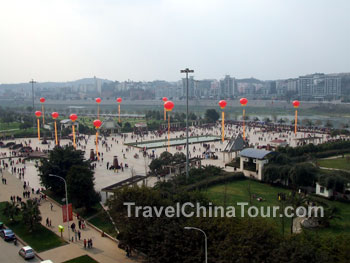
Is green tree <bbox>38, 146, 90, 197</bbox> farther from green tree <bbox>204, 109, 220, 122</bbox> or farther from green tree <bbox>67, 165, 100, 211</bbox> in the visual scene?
green tree <bbox>204, 109, 220, 122</bbox>

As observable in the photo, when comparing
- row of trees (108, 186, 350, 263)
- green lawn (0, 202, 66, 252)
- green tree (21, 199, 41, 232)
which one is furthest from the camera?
green tree (21, 199, 41, 232)

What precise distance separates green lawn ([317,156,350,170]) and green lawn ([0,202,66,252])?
17.5 meters

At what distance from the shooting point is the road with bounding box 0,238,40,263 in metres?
12.1

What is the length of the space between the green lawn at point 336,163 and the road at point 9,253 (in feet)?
62.0

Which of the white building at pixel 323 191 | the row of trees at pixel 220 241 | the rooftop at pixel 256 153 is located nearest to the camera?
the row of trees at pixel 220 241

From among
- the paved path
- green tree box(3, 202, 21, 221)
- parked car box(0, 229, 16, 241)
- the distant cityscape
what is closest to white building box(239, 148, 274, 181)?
the paved path

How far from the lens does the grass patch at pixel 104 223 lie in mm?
13797

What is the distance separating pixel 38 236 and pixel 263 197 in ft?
33.2

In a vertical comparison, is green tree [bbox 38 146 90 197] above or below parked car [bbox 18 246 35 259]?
above

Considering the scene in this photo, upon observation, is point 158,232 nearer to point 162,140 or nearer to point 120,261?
point 120,261

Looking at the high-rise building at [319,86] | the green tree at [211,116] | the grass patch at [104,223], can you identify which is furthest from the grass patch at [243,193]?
the high-rise building at [319,86]

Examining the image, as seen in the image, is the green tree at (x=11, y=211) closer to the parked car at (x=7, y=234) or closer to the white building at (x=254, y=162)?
the parked car at (x=7, y=234)

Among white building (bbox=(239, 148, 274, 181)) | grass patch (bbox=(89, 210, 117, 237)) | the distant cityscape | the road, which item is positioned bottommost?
the road

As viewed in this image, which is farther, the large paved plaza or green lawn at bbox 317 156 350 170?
green lawn at bbox 317 156 350 170
